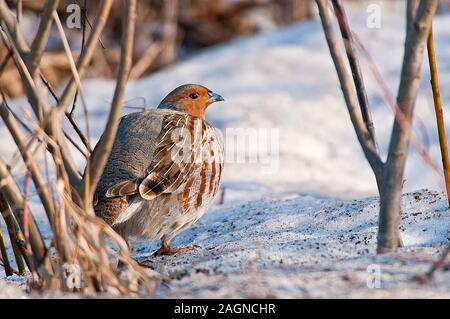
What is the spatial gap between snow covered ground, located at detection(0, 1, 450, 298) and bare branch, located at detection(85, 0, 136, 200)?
1.51ft

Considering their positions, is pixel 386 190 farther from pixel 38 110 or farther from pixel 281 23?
pixel 281 23

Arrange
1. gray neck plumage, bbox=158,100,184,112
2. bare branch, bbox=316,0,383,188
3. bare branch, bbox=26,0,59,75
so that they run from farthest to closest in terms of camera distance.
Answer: gray neck plumage, bbox=158,100,184,112 < bare branch, bbox=316,0,383,188 < bare branch, bbox=26,0,59,75

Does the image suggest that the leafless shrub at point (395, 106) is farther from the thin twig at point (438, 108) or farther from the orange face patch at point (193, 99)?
the orange face patch at point (193, 99)

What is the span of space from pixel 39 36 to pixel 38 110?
0.24 m

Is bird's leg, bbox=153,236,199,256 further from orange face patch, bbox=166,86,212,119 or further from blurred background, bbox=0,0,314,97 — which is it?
blurred background, bbox=0,0,314,97

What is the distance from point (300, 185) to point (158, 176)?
207cm

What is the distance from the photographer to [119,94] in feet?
7.17

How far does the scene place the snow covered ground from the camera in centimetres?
238

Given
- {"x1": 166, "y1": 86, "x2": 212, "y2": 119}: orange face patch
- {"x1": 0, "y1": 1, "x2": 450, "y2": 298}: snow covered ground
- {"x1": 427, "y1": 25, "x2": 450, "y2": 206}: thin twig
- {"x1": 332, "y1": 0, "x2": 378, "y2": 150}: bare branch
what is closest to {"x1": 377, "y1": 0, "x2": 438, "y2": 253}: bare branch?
{"x1": 0, "y1": 1, "x2": 450, "y2": 298}: snow covered ground

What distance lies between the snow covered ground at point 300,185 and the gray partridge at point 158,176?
0.63 feet
